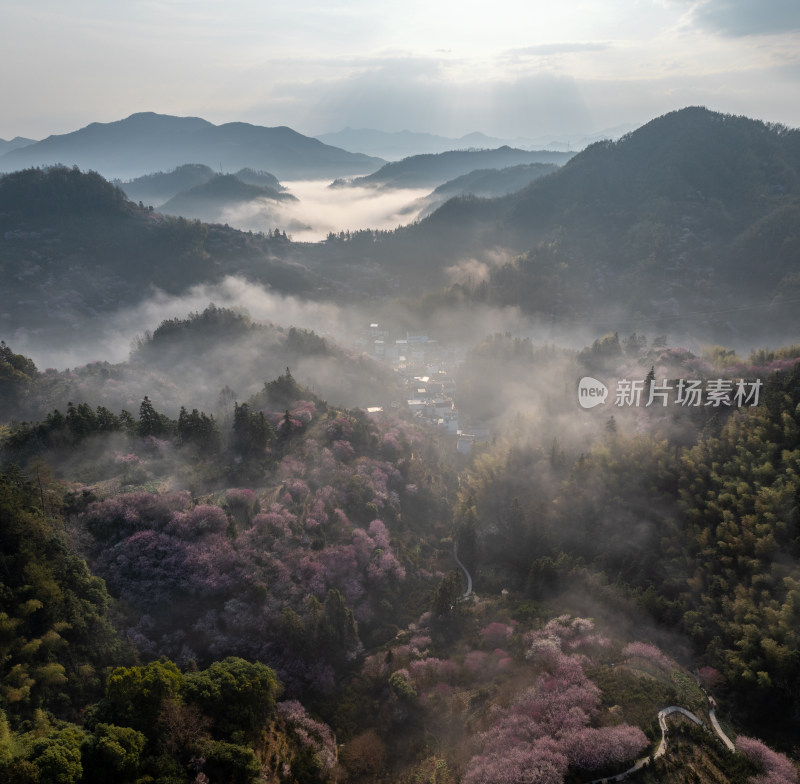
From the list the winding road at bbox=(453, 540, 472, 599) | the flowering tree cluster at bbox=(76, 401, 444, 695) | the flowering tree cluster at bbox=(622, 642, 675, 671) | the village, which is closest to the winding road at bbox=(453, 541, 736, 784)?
the flowering tree cluster at bbox=(622, 642, 675, 671)

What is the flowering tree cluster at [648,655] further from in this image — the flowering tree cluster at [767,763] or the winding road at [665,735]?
the flowering tree cluster at [767,763]

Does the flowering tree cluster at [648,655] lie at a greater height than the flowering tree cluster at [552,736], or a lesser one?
greater

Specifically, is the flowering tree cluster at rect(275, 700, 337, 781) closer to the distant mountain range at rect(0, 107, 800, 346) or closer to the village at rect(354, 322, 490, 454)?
the village at rect(354, 322, 490, 454)

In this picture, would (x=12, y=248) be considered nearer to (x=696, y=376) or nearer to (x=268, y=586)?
(x=268, y=586)

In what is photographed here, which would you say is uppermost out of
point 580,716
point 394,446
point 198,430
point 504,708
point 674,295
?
point 674,295

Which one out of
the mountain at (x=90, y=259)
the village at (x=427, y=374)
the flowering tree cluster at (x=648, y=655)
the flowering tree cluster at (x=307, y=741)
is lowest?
the flowering tree cluster at (x=307, y=741)

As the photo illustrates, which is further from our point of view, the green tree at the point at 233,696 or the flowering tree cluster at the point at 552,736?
the green tree at the point at 233,696

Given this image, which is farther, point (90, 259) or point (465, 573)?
point (90, 259)

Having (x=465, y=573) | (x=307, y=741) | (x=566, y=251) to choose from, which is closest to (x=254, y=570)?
(x=307, y=741)

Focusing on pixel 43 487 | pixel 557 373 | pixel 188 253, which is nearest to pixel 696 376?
pixel 557 373

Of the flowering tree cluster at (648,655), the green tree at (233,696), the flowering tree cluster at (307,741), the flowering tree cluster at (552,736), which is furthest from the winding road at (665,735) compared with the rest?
the green tree at (233,696)

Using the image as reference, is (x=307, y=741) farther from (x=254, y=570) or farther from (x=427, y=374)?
(x=427, y=374)
